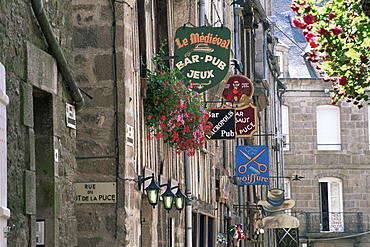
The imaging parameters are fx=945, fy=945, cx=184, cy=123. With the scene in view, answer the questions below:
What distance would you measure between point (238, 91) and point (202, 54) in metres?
5.78

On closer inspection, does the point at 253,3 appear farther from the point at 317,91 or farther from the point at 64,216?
the point at 64,216

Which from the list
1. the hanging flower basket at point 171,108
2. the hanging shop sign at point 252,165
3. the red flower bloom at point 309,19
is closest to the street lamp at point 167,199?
the hanging flower basket at point 171,108

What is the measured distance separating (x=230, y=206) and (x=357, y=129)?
18.1 m

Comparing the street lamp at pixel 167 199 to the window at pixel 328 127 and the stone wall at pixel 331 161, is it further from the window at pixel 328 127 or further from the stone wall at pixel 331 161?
the window at pixel 328 127

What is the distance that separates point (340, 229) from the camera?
36500 mm

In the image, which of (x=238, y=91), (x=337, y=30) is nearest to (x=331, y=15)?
(x=337, y=30)

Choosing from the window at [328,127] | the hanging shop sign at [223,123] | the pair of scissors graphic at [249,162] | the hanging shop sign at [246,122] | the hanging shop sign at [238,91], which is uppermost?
the window at [328,127]

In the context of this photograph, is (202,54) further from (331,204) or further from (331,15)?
(331,204)

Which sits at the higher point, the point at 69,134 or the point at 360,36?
the point at 360,36

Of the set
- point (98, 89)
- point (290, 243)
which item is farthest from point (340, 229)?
point (98, 89)

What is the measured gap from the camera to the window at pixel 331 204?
120 ft

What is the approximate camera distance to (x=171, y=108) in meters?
10.9

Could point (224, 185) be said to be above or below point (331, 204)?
below

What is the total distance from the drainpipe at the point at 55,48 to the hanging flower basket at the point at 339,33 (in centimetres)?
182
